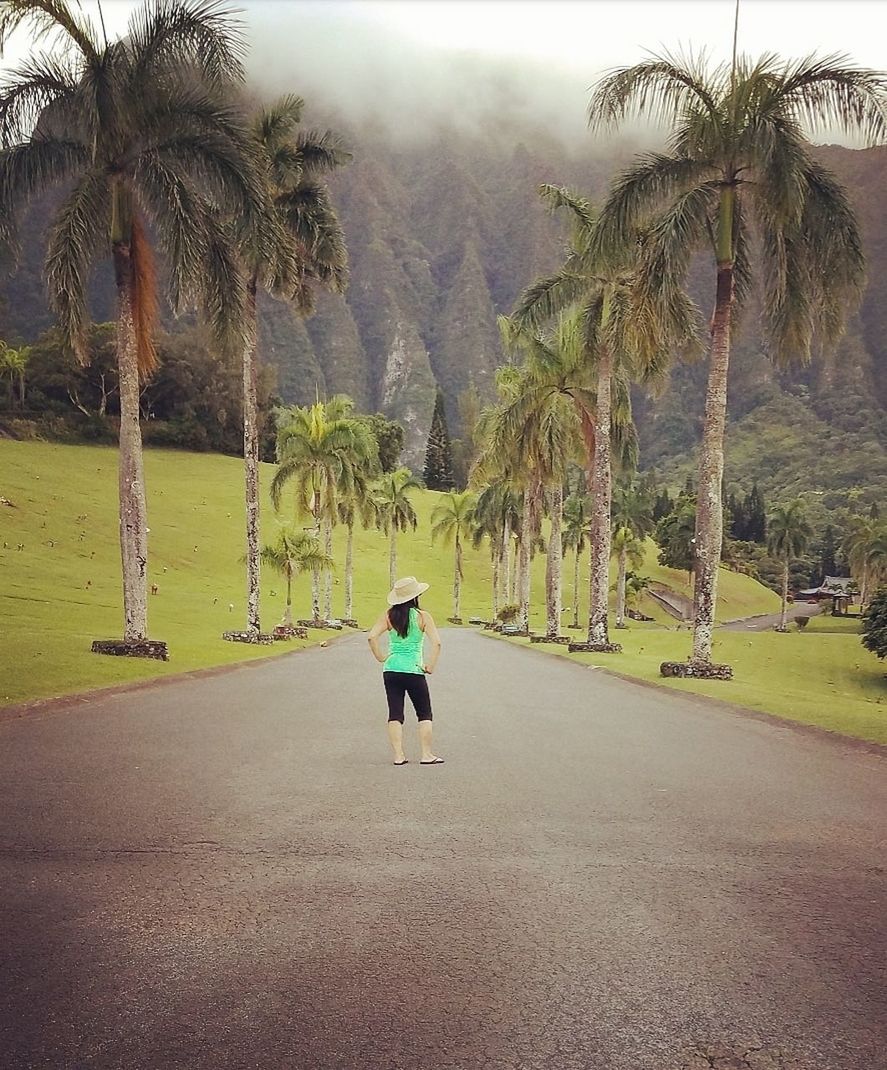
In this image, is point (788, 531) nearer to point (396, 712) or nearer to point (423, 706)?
point (423, 706)

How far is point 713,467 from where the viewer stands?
21125 mm

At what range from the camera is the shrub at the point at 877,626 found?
1487 inches

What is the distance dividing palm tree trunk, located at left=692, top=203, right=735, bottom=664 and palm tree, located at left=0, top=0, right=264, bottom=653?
11.7 metres

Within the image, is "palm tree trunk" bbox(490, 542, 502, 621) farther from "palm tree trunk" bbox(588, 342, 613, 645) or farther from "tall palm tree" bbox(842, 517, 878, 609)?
"tall palm tree" bbox(842, 517, 878, 609)

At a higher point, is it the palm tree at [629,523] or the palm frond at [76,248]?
the palm frond at [76,248]

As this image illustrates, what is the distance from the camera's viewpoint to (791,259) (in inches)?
814

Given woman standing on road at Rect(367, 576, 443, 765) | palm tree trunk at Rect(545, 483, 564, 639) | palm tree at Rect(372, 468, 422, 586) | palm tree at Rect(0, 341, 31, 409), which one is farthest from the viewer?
palm tree at Rect(0, 341, 31, 409)

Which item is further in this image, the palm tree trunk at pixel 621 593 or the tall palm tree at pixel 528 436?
the palm tree trunk at pixel 621 593

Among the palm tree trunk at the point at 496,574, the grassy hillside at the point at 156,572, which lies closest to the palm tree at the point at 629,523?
the grassy hillside at the point at 156,572

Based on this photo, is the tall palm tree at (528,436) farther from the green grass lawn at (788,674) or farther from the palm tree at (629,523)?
the palm tree at (629,523)

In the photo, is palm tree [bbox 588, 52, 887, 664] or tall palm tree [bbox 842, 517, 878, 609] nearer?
palm tree [bbox 588, 52, 887, 664]

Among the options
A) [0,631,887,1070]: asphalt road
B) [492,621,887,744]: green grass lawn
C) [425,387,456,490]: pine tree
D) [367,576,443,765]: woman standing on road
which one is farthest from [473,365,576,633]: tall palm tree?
[425,387,456,490]: pine tree

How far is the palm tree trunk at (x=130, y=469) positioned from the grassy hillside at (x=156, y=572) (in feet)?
4.84

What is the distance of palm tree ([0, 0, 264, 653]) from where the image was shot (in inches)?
767
